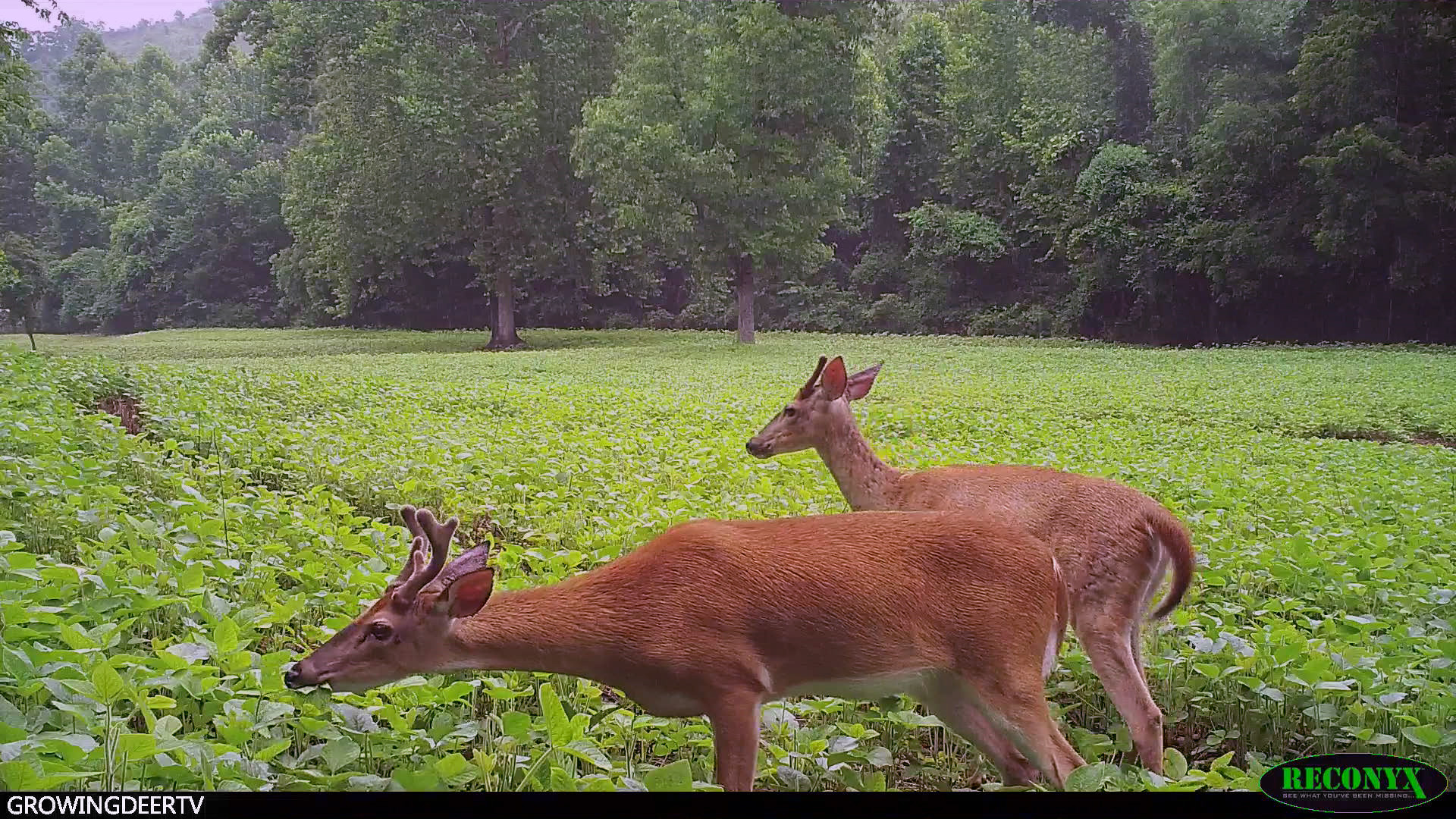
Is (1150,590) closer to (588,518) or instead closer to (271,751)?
(588,518)

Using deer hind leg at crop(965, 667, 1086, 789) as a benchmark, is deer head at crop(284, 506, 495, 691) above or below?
above

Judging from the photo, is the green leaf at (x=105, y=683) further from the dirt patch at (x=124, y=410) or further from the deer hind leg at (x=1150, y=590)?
the deer hind leg at (x=1150, y=590)

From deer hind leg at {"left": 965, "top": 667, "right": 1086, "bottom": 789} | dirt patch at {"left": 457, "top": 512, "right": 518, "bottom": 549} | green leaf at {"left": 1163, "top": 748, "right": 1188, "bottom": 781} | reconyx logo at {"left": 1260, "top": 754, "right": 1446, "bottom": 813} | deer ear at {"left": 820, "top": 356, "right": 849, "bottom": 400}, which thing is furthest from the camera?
deer ear at {"left": 820, "top": 356, "right": 849, "bottom": 400}

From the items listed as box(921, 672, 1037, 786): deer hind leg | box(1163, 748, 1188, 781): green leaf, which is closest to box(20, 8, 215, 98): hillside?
box(921, 672, 1037, 786): deer hind leg

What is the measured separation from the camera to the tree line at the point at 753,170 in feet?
7.93

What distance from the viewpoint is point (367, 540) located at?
1.94 m

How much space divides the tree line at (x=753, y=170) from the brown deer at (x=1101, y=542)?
0.59 meters

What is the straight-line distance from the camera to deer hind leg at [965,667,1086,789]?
1565 millimetres

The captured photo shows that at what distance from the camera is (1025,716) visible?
5.14ft

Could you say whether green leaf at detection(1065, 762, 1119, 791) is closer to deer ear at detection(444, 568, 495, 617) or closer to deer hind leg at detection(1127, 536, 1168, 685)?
deer hind leg at detection(1127, 536, 1168, 685)

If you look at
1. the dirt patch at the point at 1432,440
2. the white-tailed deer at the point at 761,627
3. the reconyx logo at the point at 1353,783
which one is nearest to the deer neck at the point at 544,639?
the white-tailed deer at the point at 761,627

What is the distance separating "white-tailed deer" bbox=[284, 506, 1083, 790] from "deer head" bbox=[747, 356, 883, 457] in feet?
1.80

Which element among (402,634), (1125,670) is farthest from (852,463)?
(402,634)
